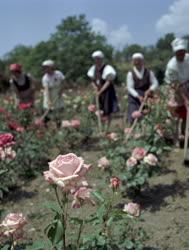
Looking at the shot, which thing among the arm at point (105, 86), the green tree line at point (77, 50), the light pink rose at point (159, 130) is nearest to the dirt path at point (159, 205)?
the light pink rose at point (159, 130)

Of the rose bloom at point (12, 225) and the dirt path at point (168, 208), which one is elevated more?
the rose bloom at point (12, 225)

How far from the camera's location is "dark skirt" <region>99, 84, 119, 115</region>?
9.53 metres

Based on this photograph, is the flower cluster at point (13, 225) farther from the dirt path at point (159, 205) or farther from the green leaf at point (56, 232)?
the dirt path at point (159, 205)

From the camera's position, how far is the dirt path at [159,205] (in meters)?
4.77

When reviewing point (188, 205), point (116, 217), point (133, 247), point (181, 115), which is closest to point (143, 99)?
point (181, 115)

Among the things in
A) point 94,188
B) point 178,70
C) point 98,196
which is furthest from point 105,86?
point 98,196

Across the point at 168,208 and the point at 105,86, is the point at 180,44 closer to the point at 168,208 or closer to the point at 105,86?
the point at 105,86

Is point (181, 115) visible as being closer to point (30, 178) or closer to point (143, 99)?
point (143, 99)

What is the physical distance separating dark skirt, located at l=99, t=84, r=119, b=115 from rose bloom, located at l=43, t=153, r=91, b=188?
23.3 feet

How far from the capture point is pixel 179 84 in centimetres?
752

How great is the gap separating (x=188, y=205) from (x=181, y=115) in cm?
248

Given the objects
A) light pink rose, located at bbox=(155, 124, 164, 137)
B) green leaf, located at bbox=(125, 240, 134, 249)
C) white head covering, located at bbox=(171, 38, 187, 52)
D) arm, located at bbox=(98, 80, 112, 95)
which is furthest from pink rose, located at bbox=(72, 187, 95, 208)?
arm, located at bbox=(98, 80, 112, 95)

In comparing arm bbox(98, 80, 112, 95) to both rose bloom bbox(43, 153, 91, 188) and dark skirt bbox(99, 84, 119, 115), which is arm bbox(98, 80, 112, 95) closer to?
dark skirt bbox(99, 84, 119, 115)

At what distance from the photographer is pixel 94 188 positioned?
247 inches
